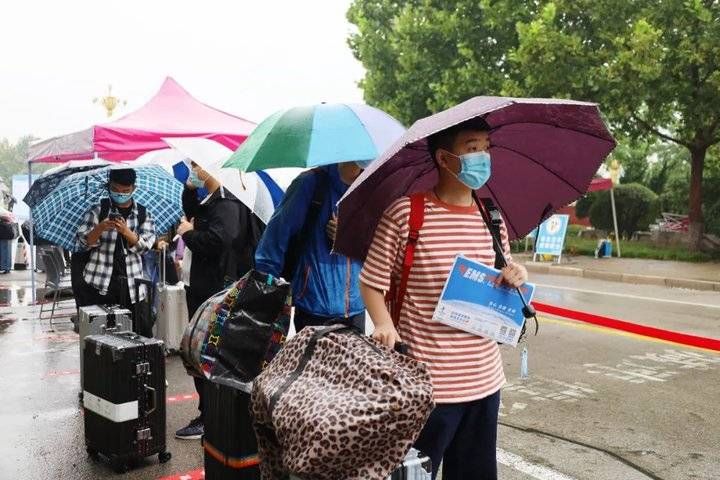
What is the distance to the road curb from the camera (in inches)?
580

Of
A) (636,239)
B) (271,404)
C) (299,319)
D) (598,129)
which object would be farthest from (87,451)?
(636,239)

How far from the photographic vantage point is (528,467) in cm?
436

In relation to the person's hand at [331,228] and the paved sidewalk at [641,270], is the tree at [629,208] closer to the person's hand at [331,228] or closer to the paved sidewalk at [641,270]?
the paved sidewalk at [641,270]

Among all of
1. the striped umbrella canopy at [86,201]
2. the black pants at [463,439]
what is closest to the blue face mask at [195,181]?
the striped umbrella canopy at [86,201]

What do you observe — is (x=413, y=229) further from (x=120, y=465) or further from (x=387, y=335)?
(x=120, y=465)

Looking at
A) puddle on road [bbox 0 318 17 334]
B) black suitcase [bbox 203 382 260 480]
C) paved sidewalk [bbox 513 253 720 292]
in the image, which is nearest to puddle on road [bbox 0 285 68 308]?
puddle on road [bbox 0 318 17 334]

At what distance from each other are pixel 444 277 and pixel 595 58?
1777 centimetres

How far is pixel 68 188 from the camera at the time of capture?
18.2 ft

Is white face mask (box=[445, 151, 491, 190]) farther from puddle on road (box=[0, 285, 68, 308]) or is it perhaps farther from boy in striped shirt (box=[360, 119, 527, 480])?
puddle on road (box=[0, 285, 68, 308])

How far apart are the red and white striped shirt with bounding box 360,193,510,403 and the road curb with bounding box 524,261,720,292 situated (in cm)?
1340

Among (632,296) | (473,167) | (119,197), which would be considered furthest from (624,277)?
(473,167)

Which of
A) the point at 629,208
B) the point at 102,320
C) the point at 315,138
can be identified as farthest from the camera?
the point at 629,208

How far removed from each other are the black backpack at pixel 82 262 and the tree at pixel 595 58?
579 inches

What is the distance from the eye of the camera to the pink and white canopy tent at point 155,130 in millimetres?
8227
